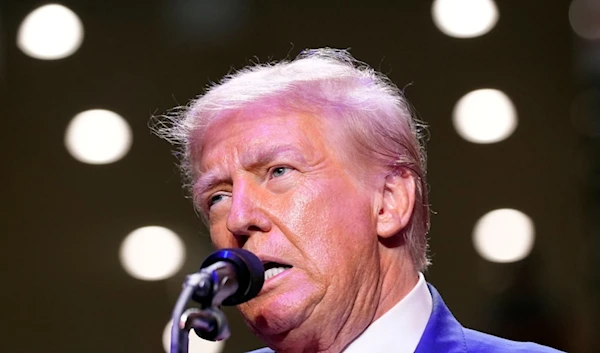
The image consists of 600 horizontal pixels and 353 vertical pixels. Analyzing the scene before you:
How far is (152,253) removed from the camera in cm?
282

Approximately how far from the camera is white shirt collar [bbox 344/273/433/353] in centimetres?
168

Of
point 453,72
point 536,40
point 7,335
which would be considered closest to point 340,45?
point 453,72

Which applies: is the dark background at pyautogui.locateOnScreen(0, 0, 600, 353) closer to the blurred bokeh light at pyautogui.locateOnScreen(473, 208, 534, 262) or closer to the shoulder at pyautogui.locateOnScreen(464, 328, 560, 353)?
the blurred bokeh light at pyautogui.locateOnScreen(473, 208, 534, 262)

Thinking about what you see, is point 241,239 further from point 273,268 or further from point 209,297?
point 209,297

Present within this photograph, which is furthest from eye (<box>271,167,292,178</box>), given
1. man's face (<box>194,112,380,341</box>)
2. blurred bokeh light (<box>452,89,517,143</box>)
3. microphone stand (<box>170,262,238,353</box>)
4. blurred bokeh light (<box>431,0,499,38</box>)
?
Result: blurred bokeh light (<box>431,0,499,38</box>)

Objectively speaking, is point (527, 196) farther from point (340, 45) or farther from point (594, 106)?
point (340, 45)

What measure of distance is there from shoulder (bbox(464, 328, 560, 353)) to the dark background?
0.85 meters

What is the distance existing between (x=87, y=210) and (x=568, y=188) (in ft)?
4.49

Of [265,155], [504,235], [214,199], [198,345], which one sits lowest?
[198,345]

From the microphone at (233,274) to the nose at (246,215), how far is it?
0.24 m

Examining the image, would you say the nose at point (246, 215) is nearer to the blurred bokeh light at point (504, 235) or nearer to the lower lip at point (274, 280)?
the lower lip at point (274, 280)

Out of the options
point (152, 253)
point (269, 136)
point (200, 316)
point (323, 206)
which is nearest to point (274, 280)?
point (323, 206)

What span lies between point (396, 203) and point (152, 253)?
4.05ft

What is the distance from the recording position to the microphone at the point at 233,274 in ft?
4.20
